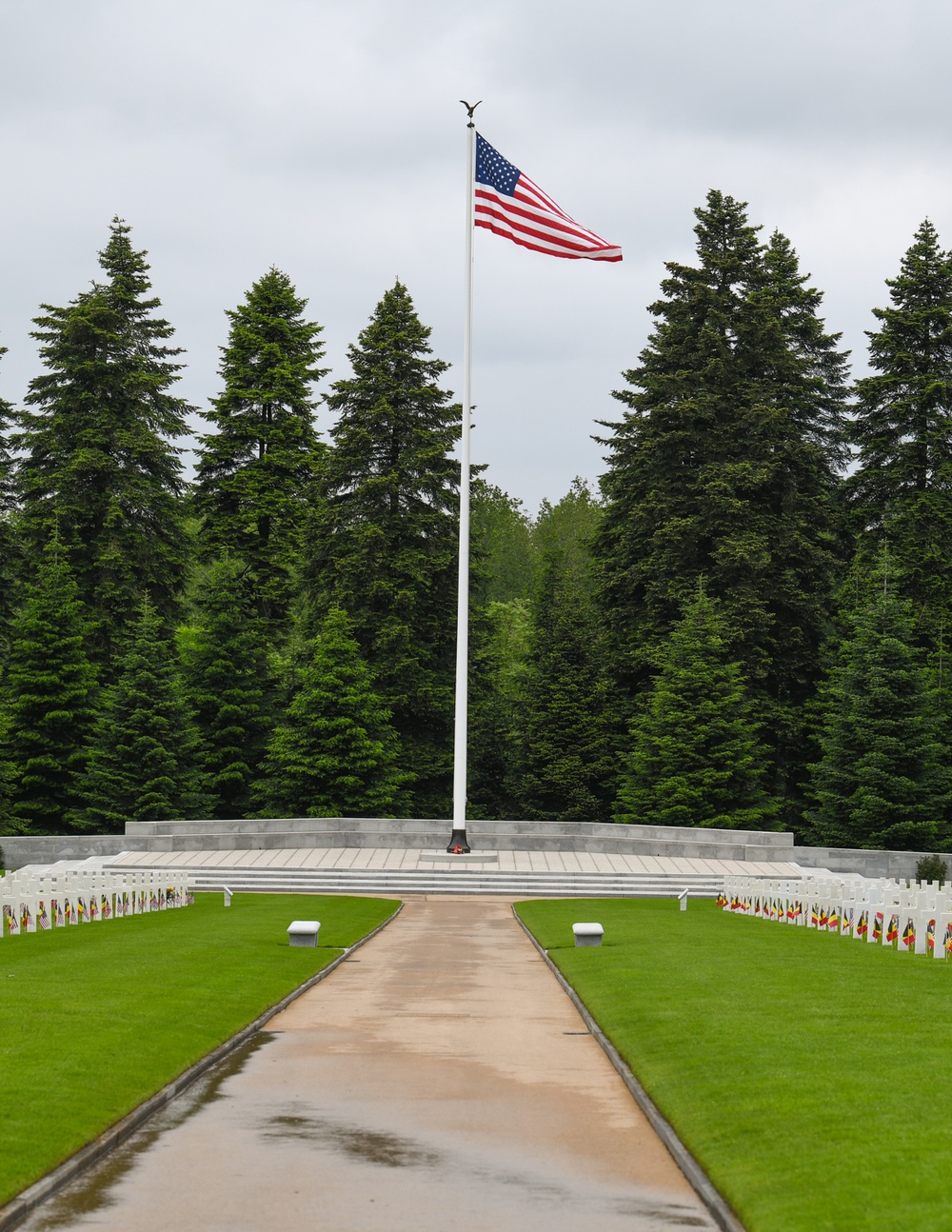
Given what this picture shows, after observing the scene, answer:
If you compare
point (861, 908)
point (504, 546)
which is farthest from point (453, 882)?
point (504, 546)

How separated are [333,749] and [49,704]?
9.56 meters

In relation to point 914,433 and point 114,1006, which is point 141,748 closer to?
point 914,433

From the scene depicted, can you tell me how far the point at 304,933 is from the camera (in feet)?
66.1

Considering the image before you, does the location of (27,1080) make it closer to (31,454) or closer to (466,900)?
(466,900)

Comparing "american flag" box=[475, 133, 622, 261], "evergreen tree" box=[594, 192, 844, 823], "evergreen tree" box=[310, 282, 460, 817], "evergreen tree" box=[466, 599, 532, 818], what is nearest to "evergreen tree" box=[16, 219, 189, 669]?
"evergreen tree" box=[310, 282, 460, 817]

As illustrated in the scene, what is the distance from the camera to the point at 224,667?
49.9 metres

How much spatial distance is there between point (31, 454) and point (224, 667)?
1103 cm

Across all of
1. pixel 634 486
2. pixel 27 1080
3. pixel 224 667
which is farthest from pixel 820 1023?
pixel 634 486

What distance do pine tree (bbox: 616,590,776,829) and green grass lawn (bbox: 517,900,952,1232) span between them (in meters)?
25.3

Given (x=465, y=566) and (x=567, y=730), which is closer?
(x=465, y=566)

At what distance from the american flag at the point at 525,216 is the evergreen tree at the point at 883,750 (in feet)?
62.3

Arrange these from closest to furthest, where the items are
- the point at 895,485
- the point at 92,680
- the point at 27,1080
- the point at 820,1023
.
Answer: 1. the point at 27,1080
2. the point at 820,1023
3. the point at 92,680
4. the point at 895,485

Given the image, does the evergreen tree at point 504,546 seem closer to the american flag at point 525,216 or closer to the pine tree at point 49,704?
the pine tree at point 49,704

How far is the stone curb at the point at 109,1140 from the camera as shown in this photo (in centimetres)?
718
